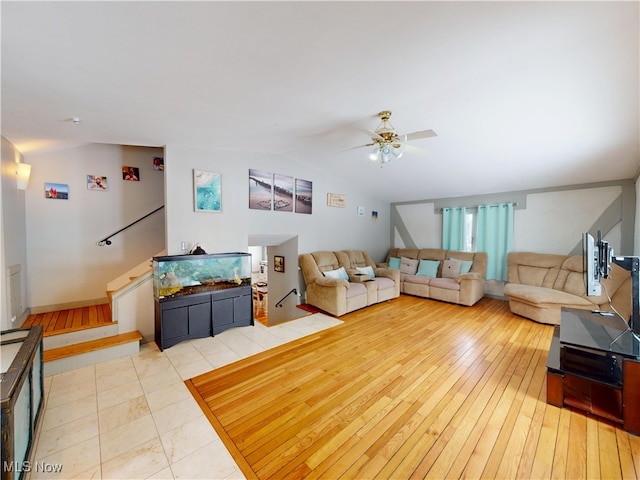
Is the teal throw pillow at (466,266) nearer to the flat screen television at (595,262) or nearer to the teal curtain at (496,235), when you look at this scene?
the teal curtain at (496,235)

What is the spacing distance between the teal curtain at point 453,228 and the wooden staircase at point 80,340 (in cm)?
612

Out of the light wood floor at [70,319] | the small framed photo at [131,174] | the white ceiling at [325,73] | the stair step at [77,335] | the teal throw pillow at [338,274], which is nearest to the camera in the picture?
the white ceiling at [325,73]

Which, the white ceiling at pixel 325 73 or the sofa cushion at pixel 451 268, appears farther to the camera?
the sofa cushion at pixel 451 268

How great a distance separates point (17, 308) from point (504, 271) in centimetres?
778

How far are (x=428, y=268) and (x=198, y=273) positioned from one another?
478 cm

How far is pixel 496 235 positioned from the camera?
520cm

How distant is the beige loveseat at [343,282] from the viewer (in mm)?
4188

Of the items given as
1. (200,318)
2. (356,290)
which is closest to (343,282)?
(356,290)

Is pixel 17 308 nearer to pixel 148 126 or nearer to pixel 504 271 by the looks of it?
pixel 148 126

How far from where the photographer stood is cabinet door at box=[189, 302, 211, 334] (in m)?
3.18

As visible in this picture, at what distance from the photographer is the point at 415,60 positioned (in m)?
1.88

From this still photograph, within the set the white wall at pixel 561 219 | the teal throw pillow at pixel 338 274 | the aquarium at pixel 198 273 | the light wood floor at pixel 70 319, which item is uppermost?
the white wall at pixel 561 219

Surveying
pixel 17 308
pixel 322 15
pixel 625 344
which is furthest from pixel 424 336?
Answer: pixel 17 308

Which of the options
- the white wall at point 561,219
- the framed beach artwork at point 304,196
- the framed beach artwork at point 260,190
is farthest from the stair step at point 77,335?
the white wall at point 561,219
